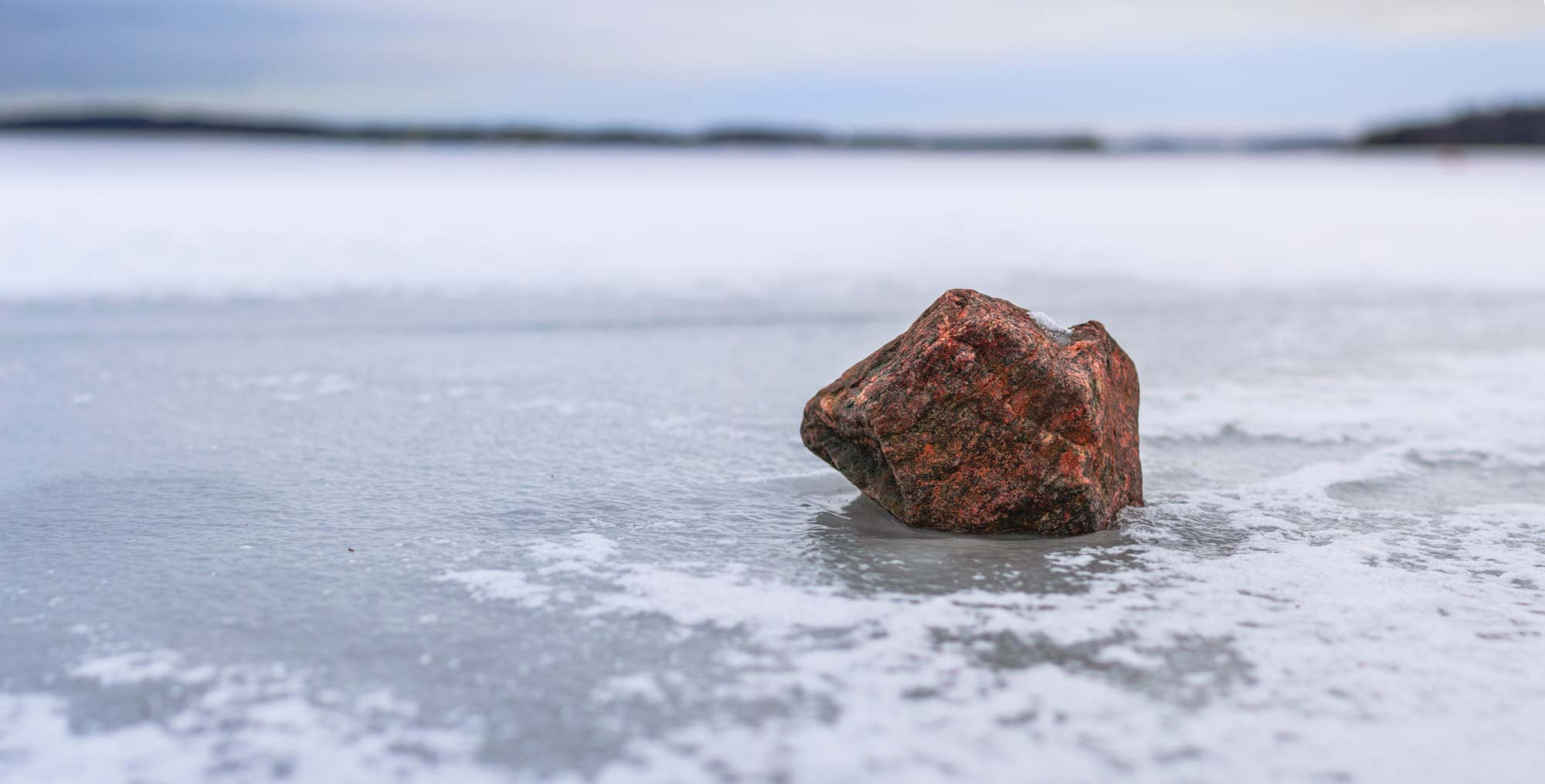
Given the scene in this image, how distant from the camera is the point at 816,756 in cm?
259

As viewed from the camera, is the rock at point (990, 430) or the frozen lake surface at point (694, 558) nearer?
the frozen lake surface at point (694, 558)

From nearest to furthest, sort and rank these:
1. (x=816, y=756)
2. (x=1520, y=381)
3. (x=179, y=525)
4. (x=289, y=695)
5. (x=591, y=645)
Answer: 1. (x=816, y=756)
2. (x=289, y=695)
3. (x=591, y=645)
4. (x=179, y=525)
5. (x=1520, y=381)

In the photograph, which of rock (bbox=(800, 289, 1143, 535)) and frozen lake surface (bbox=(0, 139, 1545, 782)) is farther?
rock (bbox=(800, 289, 1143, 535))

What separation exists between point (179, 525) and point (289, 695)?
158 cm

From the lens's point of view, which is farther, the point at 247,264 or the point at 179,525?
the point at 247,264

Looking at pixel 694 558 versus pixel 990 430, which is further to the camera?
pixel 990 430

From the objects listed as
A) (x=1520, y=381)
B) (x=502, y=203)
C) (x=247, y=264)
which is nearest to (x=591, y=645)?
(x=1520, y=381)

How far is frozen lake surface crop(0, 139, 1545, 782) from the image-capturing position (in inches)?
106

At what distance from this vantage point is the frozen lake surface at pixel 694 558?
8.82ft

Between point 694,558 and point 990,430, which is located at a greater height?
point 990,430

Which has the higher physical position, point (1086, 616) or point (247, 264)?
point (247, 264)

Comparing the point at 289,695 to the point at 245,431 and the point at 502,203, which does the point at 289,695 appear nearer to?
the point at 245,431

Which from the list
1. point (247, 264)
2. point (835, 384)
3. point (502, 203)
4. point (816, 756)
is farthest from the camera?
point (502, 203)

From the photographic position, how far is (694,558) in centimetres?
387
